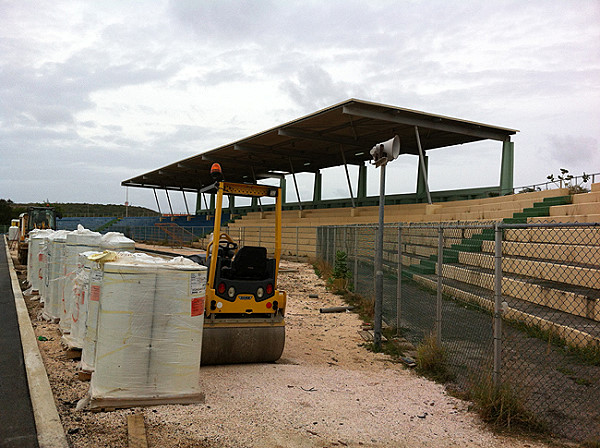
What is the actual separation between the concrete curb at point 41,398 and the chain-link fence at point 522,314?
4384 mm

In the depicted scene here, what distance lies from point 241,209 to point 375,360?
43995 millimetres

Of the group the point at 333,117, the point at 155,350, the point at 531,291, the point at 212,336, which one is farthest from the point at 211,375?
the point at 333,117

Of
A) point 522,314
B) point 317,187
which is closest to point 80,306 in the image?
point 522,314

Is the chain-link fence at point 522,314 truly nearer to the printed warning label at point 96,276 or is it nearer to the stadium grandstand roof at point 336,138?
the printed warning label at point 96,276

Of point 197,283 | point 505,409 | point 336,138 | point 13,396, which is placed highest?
point 336,138

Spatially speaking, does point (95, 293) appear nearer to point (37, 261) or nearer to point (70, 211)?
point (37, 261)

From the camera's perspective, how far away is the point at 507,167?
23.9 m

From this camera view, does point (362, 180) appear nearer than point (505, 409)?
No

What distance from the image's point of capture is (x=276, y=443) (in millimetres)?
4219

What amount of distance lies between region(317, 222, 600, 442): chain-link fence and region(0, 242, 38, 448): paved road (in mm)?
4733

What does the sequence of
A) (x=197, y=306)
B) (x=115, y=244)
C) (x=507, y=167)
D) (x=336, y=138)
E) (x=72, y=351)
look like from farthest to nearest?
(x=336, y=138) < (x=507, y=167) < (x=115, y=244) < (x=72, y=351) < (x=197, y=306)

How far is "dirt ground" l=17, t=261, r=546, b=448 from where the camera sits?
432 cm

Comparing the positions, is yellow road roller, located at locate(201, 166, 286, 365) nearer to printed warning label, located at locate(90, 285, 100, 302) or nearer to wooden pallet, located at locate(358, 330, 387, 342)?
printed warning label, located at locate(90, 285, 100, 302)

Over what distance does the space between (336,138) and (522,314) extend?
68.4ft
